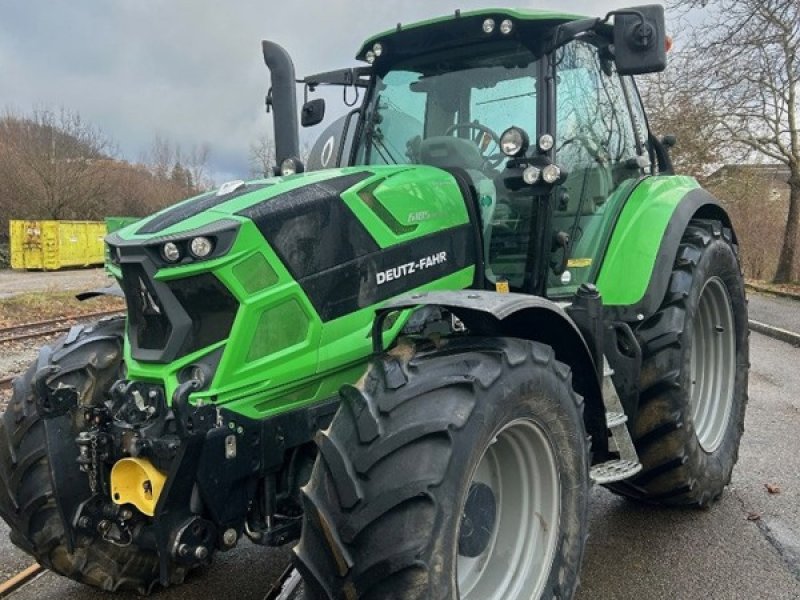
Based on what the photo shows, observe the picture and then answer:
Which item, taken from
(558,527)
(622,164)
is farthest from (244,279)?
(622,164)

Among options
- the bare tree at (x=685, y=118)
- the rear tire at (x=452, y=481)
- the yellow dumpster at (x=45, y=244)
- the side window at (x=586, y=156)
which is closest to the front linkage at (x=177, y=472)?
the rear tire at (x=452, y=481)

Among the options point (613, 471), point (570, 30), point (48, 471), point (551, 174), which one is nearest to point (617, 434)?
point (613, 471)

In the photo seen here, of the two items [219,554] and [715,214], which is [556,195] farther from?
[219,554]

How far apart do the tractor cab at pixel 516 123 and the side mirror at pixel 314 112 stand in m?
0.38

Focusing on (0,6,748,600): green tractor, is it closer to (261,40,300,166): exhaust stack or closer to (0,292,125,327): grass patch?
(261,40,300,166): exhaust stack

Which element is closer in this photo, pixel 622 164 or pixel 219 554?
pixel 219 554

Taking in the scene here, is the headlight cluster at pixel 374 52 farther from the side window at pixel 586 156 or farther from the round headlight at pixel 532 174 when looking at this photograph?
the round headlight at pixel 532 174

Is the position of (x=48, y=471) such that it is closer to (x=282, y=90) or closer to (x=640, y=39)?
(x=282, y=90)

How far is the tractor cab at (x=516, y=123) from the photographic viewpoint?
3.45m

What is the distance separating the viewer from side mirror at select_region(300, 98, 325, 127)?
4520 mm

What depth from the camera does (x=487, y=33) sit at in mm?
3533

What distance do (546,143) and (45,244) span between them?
29505 mm

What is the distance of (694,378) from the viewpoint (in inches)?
177

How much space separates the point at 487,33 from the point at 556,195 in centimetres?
85
